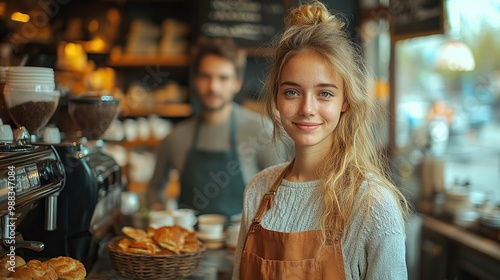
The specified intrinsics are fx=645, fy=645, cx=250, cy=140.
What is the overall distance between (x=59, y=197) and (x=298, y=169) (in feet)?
2.45

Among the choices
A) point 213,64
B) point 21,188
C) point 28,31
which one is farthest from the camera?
Answer: point 28,31

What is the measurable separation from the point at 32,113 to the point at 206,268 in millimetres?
813

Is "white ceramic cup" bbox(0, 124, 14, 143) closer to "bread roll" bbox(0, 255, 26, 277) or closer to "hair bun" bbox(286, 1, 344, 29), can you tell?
"bread roll" bbox(0, 255, 26, 277)

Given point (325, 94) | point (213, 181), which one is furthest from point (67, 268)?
point (213, 181)

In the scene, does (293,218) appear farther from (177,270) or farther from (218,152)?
(218,152)

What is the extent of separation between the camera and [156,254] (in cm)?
207

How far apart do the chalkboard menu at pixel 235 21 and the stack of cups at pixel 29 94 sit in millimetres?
3495

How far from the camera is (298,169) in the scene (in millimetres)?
1936

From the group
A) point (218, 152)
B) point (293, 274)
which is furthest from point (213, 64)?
point (293, 274)

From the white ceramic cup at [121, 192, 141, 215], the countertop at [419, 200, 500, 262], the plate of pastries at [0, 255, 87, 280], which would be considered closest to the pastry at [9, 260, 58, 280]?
the plate of pastries at [0, 255, 87, 280]

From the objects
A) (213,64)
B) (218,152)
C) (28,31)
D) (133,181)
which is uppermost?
(28,31)

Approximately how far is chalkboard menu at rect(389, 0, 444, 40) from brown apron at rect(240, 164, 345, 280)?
252cm

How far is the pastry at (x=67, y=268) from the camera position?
1.74 m

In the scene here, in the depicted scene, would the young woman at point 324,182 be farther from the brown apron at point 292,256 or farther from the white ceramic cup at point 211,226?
the white ceramic cup at point 211,226
